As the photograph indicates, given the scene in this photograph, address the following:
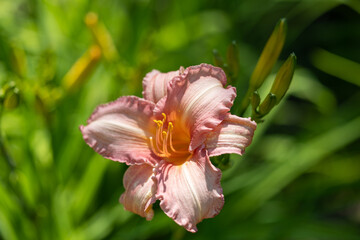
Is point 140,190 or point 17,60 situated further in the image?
point 17,60

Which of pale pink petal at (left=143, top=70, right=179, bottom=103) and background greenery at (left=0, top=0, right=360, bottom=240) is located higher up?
pale pink petal at (left=143, top=70, right=179, bottom=103)

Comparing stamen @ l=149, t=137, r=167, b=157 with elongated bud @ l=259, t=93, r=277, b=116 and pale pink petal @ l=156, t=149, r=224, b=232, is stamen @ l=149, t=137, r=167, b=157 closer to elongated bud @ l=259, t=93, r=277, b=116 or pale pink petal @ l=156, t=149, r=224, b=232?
pale pink petal @ l=156, t=149, r=224, b=232

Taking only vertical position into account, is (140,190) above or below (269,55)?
below

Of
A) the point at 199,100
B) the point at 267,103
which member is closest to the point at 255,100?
the point at 267,103

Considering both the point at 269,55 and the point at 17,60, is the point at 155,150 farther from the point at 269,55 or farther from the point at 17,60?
the point at 17,60

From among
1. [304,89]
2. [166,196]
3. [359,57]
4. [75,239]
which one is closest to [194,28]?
[304,89]

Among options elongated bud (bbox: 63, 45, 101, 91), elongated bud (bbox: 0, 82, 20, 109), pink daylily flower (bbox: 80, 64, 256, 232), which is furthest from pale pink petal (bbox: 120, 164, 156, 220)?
elongated bud (bbox: 63, 45, 101, 91)

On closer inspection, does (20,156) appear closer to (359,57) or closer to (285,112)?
(285,112)
